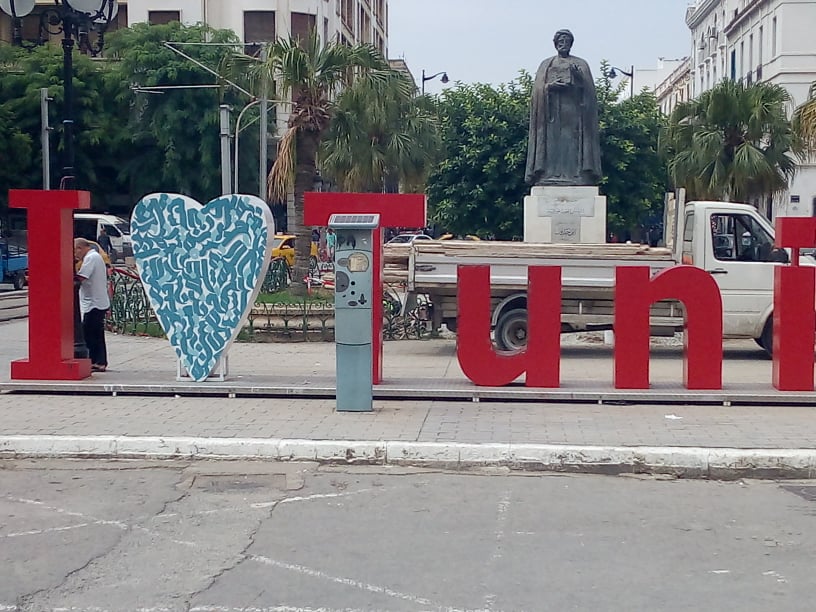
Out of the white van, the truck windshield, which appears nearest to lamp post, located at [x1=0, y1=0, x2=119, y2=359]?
the truck windshield

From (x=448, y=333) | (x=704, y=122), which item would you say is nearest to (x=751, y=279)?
(x=448, y=333)

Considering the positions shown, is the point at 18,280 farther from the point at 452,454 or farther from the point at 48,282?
the point at 452,454

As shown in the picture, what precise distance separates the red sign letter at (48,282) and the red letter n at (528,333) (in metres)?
4.35

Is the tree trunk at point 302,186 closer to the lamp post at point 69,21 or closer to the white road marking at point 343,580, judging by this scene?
the lamp post at point 69,21

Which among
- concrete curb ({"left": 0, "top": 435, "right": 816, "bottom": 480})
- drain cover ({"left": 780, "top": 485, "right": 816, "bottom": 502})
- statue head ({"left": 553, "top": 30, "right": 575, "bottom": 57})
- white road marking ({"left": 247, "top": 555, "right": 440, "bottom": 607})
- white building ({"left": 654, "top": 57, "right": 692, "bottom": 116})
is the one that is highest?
white building ({"left": 654, "top": 57, "right": 692, "bottom": 116})

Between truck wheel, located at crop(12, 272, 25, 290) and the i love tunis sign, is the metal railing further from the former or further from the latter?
truck wheel, located at crop(12, 272, 25, 290)

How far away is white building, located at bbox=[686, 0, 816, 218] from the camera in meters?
48.4

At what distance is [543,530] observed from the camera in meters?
6.64

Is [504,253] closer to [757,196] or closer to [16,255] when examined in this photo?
[757,196]

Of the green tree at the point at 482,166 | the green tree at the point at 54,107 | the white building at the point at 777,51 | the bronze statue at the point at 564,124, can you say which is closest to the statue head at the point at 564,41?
the bronze statue at the point at 564,124

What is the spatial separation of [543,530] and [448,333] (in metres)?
11.0

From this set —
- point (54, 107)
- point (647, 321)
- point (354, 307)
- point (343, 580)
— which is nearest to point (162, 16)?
point (54, 107)

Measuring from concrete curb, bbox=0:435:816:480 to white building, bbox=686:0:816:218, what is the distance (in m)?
34.9

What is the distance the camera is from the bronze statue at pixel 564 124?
55.0 feet
